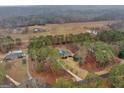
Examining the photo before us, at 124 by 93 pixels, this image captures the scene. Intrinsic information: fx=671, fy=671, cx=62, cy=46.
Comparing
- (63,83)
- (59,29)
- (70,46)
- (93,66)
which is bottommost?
(63,83)

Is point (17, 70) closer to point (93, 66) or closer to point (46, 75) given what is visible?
point (46, 75)

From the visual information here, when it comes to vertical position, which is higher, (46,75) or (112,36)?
(112,36)

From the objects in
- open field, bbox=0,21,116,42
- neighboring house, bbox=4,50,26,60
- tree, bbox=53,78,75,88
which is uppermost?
open field, bbox=0,21,116,42

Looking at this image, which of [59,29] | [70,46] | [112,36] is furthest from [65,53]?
[112,36]

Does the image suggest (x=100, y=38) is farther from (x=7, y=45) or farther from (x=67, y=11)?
(x=7, y=45)

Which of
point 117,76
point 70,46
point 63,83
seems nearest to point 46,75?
point 63,83

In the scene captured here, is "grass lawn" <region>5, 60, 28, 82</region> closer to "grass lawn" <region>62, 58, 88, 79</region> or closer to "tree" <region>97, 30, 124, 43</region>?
"grass lawn" <region>62, 58, 88, 79</region>


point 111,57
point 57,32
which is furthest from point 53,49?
point 111,57

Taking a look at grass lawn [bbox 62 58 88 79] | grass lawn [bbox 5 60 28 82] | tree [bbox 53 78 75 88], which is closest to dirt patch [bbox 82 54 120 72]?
grass lawn [bbox 62 58 88 79]

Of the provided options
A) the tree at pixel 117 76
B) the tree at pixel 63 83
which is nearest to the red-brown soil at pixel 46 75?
the tree at pixel 63 83
